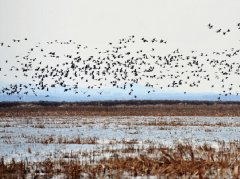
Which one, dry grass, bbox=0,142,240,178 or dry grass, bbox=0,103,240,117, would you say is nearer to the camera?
dry grass, bbox=0,142,240,178

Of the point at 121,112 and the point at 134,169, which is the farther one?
the point at 121,112

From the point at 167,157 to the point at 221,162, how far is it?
1.63 meters

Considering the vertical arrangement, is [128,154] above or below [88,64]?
below

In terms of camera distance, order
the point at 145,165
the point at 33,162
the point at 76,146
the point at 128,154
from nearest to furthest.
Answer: the point at 145,165, the point at 33,162, the point at 128,154, the point at 76,146

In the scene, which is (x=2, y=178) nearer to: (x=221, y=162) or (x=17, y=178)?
(x=17, y=178)

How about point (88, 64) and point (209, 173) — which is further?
point (88, 64)

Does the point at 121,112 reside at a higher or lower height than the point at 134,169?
higher

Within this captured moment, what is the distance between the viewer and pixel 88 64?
4109cm

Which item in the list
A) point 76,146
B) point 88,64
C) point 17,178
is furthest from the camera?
point 88,64

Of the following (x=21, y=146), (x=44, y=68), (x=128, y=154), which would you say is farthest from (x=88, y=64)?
(x=128, y=154)

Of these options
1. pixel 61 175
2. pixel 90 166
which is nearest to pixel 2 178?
pixel 61 175

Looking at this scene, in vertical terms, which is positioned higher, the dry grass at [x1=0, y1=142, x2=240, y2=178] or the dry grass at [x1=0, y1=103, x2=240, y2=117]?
the dry grass at [x1=0, y1=103, x2=240, y2=117]

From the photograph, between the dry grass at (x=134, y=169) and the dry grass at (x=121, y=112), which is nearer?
the dry grass at (x=134, y=169)

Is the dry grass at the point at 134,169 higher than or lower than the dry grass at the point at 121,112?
lower
